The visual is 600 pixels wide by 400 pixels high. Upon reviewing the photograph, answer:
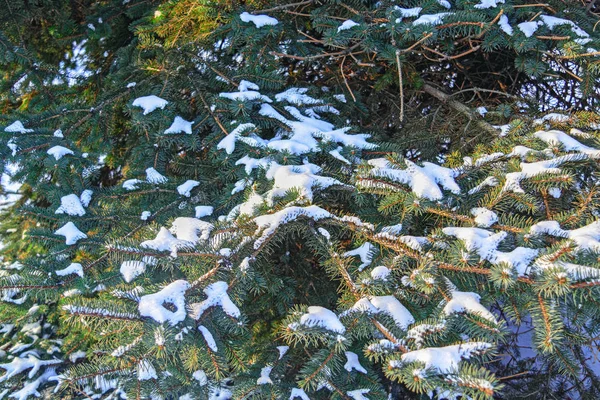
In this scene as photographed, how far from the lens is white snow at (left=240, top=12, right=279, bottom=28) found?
2.35 metres

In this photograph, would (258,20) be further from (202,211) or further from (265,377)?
(265,377)

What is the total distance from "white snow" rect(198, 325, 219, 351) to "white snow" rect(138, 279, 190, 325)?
105 millimetres

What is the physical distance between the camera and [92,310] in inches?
48.0

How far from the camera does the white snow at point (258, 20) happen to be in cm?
235

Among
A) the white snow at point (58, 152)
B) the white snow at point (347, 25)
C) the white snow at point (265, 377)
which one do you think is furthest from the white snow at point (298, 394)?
the white snow at point (347, 25)

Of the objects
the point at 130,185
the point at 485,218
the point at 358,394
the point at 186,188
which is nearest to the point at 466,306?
the point at 485,218

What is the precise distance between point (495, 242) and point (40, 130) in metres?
2.03

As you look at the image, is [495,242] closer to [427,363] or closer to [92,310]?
[427,363]

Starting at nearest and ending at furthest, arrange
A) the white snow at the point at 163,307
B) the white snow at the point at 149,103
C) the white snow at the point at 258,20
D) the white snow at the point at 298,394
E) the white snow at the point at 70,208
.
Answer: the white snow at the point at 163,307 < the white snow at the point at 298,394 < the white snow at the point at 70,208 < the white snow at the point at 149,103 < the white snow at the point at 258,20

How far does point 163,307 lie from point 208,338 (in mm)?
176

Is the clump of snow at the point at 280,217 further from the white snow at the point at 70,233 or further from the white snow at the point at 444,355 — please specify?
the white snow at the point at 70,233

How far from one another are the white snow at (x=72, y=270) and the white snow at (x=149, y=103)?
81 centimetres

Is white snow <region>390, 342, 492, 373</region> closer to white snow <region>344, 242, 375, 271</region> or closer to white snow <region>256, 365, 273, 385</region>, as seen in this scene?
white snow <region>344, 242, 375, 271</region>

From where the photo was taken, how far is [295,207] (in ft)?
5.20
